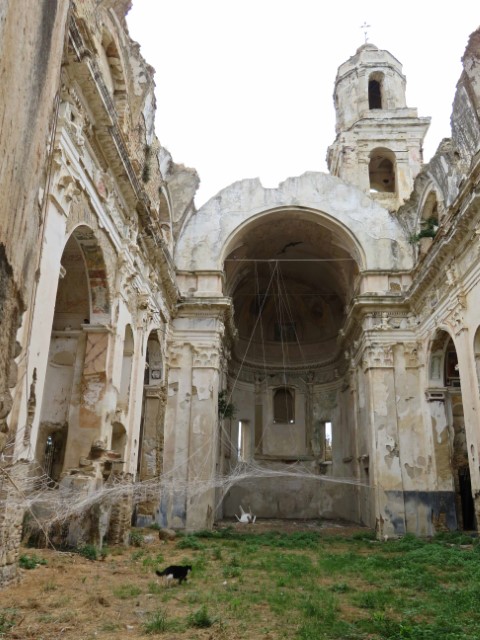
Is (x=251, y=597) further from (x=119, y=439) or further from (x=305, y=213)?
(x=305, y=213)

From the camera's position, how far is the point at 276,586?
8617 millimetres

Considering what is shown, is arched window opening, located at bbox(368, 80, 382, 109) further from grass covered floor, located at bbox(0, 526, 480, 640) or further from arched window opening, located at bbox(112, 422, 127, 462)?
grass covered floor, located at bbox(0, 526, 480, 640)

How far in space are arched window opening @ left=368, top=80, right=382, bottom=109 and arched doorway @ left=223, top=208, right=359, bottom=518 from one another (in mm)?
11271

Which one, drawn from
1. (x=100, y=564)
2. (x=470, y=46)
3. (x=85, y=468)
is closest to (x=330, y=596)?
(x=100, y=564)

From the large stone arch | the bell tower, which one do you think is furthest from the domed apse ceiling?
the bell tower

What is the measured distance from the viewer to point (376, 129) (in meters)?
27.1

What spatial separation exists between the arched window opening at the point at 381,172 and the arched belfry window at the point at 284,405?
1148 centimetres

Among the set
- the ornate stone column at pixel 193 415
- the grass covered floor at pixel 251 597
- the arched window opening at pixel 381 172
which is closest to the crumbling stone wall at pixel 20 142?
the grass covered floor at pixel 251 597

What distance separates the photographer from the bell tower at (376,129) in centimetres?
2652

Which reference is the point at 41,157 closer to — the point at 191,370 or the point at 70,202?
the point at 70,202

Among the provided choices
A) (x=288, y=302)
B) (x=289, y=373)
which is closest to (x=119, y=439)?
(x=289, y=373)

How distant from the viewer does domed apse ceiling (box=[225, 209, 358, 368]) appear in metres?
23.1

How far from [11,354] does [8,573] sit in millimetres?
6006

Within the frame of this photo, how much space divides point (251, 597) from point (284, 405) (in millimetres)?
19852
